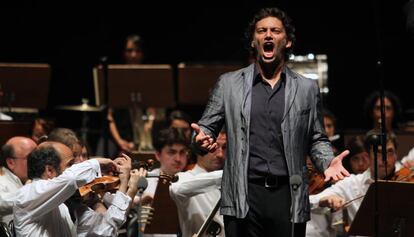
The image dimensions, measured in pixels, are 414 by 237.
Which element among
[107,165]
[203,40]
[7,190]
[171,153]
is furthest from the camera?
[203,40]

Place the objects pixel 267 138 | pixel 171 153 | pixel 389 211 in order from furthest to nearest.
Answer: pixel 171 153 < pixel 389 211 < pixel 267 138

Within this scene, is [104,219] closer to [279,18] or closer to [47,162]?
[47,162]

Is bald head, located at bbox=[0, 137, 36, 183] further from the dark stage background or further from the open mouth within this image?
the dark stage background

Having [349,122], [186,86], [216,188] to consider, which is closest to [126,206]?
[216,188]

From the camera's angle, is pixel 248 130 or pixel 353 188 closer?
pixel 248 130

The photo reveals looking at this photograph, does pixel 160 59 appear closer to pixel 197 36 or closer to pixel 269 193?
pixel 197 36

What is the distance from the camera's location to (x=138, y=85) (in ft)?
32.1

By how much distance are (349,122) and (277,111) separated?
606 centimetres

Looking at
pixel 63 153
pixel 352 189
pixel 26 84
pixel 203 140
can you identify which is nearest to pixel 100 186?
pixel 63 153

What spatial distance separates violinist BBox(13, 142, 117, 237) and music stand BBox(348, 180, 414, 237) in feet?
5.48

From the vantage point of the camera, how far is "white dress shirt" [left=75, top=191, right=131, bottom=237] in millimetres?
6082

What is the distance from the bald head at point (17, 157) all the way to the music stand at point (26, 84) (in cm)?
239

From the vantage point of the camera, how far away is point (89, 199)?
6309 millimetres

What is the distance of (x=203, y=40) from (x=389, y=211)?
5443mm
